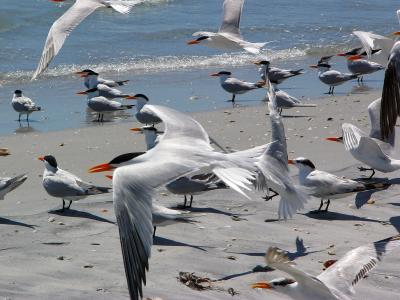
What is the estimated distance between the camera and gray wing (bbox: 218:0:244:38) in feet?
38.1

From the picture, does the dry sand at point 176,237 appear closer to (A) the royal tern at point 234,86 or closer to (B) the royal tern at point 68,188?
(B) the royal tern at point 68,188

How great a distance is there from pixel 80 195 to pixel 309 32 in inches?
509

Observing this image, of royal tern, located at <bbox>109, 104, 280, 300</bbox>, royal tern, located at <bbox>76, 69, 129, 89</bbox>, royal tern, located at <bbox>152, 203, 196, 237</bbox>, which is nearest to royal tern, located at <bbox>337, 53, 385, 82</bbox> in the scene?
royal tern, located at <bbox>76, 69, 129, 89</bbox>

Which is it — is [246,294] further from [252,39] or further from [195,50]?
[252,39]

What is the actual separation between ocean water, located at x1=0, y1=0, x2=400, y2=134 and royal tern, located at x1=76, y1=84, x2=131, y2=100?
0.84ft

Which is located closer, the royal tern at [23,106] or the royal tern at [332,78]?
the royal tern at [23,106]

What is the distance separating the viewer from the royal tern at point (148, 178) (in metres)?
4.65

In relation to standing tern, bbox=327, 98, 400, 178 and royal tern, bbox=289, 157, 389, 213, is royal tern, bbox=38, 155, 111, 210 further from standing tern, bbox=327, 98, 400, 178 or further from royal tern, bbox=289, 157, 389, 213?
standing tern, bbox=327, 98, 400, 178

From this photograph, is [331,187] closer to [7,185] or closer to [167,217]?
[167,217]

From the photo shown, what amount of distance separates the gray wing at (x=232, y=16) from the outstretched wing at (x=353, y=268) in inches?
253

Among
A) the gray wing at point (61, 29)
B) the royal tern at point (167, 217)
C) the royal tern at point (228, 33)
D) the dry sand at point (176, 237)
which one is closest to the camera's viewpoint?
the dry sand at point (176, 237)

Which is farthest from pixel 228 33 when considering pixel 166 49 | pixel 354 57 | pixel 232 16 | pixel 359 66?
pixel 166 49

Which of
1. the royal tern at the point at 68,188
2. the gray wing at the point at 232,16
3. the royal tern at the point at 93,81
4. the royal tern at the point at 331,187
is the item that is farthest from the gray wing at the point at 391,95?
the royal tern at the point at 93,81

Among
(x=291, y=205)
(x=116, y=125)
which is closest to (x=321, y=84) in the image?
(x=116, y=125)
